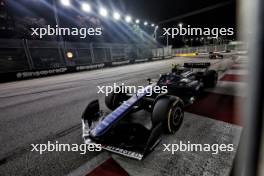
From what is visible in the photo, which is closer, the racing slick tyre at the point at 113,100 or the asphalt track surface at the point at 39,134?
the asphalt track surface at the point at 39,134

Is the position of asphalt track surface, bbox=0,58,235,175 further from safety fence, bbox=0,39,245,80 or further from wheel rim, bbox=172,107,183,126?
safety fence, bbox=0,39,245,80

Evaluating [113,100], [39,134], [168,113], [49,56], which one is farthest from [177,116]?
[49,56]

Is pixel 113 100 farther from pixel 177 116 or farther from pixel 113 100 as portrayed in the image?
pixel 177 116

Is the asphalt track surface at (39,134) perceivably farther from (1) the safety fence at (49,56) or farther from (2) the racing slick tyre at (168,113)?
(1) the safety fence at (49,56)

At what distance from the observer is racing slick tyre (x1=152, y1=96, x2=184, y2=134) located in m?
2.24

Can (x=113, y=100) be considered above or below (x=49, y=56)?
below

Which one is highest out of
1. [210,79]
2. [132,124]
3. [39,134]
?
[210,79]

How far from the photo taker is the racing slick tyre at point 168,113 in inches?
88.1

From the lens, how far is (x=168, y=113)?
2.26 meters

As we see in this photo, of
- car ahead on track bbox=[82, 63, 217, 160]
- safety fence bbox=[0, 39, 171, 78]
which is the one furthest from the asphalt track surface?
safety fence bbox=[0, 39, 171, 78]

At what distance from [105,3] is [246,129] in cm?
1951

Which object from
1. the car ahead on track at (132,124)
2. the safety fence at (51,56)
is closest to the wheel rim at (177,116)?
the car ahead on track at (132,124)

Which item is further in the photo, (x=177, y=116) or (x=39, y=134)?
(x=39, y=134)

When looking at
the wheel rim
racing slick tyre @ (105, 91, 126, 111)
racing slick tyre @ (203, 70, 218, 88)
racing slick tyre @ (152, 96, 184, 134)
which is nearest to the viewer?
racing slick tyre @ (152, 96, 184, 134)
